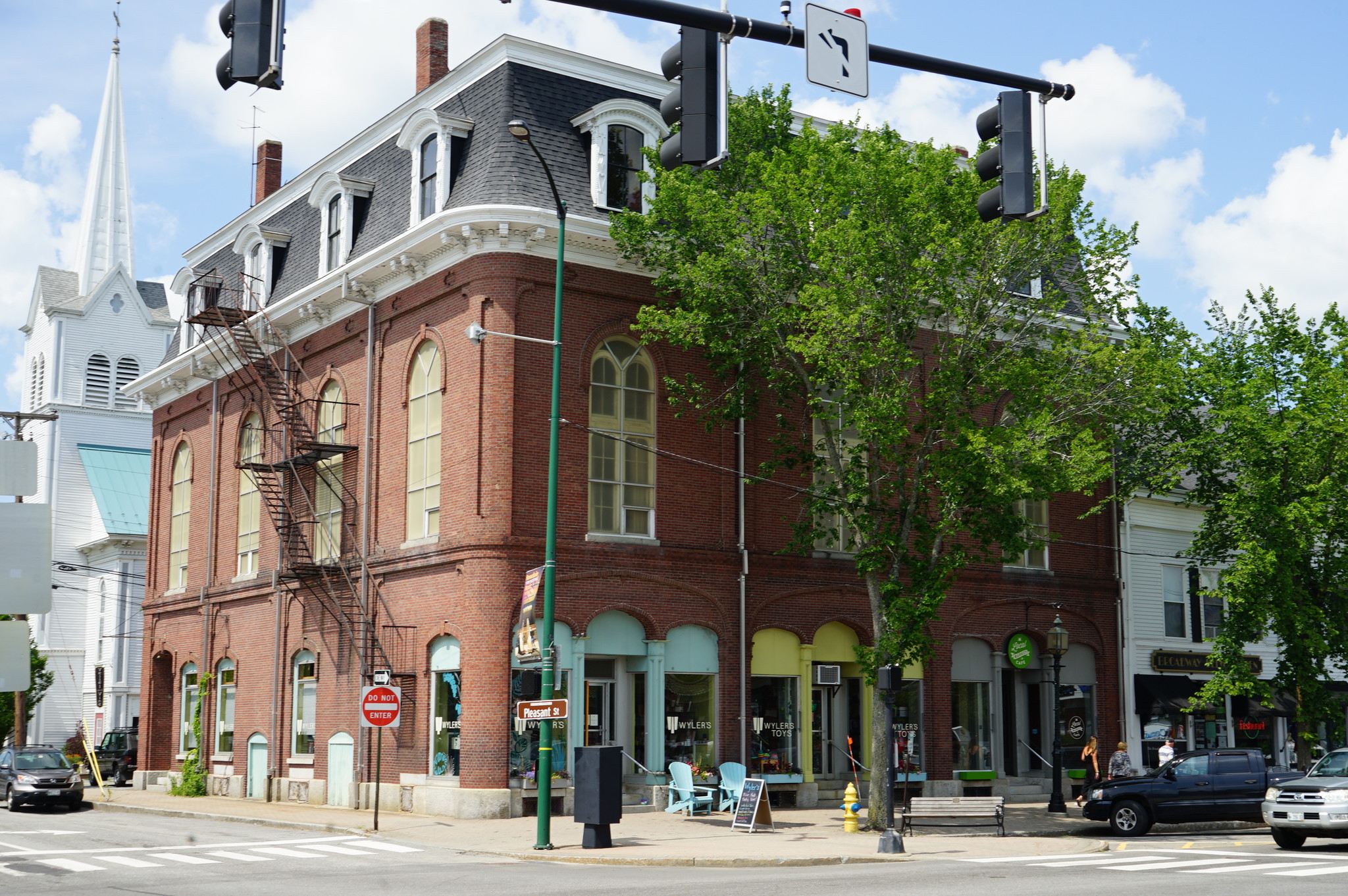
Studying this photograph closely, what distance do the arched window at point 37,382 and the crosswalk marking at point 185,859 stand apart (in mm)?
53652

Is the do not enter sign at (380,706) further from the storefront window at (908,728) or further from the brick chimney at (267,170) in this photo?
the brick chimney at (267,170)

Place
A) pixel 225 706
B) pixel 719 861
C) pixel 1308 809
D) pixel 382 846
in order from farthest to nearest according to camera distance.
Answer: pixel 225 706, pixel 382 846, pixel 1308 809, pixel 719 861

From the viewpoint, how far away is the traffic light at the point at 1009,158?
10.6 m

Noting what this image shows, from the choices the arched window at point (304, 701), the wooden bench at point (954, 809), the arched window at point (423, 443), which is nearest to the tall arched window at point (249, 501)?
the arched window at point (304, 701)

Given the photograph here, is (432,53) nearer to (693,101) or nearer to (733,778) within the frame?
(733,778)

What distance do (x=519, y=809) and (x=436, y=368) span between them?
9019 mm

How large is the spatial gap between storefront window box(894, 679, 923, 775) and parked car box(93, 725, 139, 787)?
25.8m

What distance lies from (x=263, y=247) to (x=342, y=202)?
4.62 meters

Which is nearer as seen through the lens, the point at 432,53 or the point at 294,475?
the point at 294,475

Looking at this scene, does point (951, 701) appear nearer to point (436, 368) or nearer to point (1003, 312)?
point (1003, 312)

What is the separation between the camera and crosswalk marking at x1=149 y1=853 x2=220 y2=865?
18.8 metres

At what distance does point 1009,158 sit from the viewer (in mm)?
10672

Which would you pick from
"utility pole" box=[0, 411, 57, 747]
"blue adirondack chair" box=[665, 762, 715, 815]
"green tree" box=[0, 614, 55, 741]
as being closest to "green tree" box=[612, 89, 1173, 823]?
"blue adirondack chair" box=[665, 762, 715, 815]

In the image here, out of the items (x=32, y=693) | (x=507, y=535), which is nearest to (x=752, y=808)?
(x=507, y=535)
